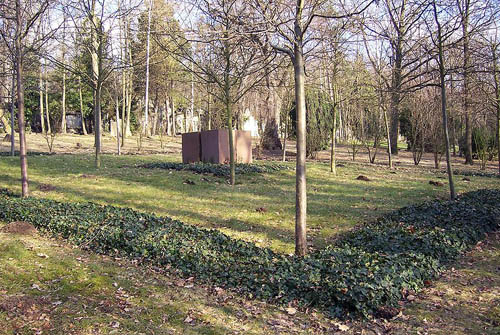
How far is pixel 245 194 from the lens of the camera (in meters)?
11.1

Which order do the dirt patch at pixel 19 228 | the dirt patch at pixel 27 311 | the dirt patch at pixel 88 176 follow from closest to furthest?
1. the dirt patch at pixel 27 311
2. the dirt patch at pixel 19 228
3. the dirt patch at pixel 88 176

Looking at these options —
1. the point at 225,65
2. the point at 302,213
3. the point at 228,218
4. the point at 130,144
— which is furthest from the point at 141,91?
the point at 302,213

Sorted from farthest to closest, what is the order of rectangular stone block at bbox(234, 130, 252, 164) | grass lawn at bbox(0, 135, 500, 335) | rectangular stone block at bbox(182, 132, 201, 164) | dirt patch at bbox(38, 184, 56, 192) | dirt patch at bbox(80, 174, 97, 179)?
1. rectangular stone block at bbox(234, 130, 252, 164)
2. rectangular stone block at bbox(182, 132, 201, 164)
3. dirt patch at bbox(80, 174, 97, 179)
4. dirt patch at bbox(38, 184, 56, 192)
5. grass lawn at bbox(0, 135, 500, 335)

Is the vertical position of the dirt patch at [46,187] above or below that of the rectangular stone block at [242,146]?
below

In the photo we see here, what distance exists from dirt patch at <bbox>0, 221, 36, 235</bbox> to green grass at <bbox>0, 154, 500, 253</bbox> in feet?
8.89

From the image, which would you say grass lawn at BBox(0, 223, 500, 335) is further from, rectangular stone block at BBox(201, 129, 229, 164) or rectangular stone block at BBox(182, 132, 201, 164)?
rectangular stone block at BBox(182, 132, 201, 164)

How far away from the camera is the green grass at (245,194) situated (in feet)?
27.2

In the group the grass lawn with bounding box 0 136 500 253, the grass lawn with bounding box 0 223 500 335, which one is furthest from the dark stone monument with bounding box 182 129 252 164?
A: the grass lawn with bounding box 0 223 500 335

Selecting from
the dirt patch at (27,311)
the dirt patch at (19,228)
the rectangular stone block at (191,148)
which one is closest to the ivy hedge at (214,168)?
the rectangular stone block at (191,148)

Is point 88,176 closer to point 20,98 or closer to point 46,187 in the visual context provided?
point 46,187

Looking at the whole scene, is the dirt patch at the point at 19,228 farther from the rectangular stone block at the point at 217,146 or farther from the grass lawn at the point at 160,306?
the rectangular stone block at the point at 217,146

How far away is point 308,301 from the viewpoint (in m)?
4.65

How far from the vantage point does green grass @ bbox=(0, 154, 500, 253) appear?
27.2 ft

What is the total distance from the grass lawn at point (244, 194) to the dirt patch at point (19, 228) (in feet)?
8.83
